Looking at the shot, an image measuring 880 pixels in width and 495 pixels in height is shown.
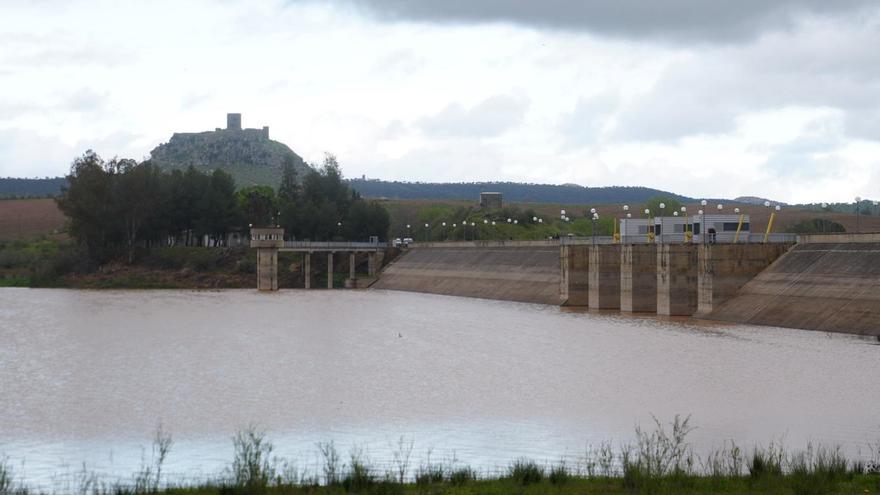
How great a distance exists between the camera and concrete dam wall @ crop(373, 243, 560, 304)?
354 feet

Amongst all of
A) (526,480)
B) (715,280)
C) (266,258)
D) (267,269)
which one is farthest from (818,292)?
(266,258)

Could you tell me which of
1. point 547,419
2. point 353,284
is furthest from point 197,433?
point 353,284

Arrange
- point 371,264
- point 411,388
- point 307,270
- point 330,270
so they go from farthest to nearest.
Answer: point 371,264 → point 330,270 → point 307,270 → point 411,388

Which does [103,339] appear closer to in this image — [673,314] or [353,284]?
[673,314]

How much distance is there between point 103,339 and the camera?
215ft

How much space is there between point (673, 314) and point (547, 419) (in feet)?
159

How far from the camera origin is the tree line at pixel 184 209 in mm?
144000

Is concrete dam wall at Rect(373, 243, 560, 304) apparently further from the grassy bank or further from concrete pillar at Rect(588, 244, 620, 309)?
the grassy bank

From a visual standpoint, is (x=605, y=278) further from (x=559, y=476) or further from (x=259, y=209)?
(x=259, y=209)

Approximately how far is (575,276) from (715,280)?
1911 centimetres

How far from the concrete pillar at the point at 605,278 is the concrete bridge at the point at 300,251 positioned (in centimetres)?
5377

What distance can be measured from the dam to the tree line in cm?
4754

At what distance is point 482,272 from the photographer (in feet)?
402

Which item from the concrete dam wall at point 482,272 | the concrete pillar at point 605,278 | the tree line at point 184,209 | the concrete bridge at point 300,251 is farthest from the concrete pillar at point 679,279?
the tree line at point 184,209
